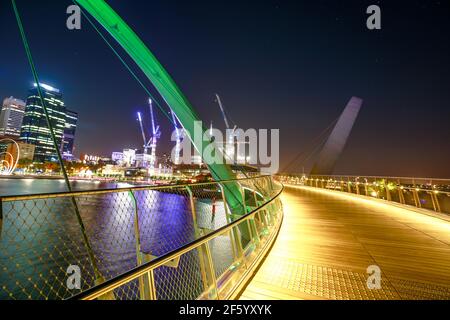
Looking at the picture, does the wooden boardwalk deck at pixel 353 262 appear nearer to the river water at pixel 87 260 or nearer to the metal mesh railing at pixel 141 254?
the metal mesh railing at pixel 141 254

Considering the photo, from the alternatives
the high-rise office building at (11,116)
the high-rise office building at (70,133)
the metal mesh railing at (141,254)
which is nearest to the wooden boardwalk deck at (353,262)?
the metal mesh railing at (141,254)

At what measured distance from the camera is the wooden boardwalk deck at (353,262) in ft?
9.28

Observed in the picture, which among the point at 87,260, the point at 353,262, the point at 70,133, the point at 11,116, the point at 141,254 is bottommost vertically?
the point at 87,260

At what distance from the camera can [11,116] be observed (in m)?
184

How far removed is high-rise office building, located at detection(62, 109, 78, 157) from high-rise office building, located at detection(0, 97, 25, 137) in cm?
3666

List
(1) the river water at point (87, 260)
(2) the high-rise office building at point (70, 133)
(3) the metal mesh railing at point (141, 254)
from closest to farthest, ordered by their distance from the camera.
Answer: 1. (3) the metal mesh railing at point (141, 254)
2. (1) the river water at point (87, 260)
3. (2) the high-rise office building at point (70, 133)

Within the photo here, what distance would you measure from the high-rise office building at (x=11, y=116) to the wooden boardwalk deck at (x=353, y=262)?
24375cm

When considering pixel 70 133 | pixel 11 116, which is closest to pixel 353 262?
pixel 70 133

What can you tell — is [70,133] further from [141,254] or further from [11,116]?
[141,254]

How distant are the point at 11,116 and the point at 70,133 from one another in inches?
1863

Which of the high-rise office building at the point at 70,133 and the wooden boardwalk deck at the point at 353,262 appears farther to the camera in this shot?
the high-rise office building at the point at 70,133
